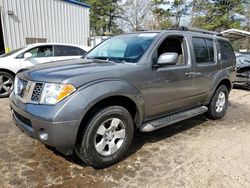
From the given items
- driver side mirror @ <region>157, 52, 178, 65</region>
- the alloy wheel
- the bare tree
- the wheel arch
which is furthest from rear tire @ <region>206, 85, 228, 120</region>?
the bare tree

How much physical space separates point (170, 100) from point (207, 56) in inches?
59.0

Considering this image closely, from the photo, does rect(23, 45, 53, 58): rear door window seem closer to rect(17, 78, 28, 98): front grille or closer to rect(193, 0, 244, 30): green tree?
rect(17, 78, 28, 98): front grille

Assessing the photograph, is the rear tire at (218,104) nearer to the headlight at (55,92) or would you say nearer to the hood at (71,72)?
the hood at (71,72)

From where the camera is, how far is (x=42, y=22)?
12.1m

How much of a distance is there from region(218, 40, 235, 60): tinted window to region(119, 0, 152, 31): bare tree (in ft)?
90.4

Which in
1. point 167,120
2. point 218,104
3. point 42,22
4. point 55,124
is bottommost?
point 218,104

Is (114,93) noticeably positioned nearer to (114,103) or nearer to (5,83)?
(114,103)

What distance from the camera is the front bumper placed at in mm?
2498

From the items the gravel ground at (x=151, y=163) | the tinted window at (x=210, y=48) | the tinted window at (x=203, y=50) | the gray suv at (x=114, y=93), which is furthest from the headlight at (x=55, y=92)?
the tinted window at (x=210, y=48)

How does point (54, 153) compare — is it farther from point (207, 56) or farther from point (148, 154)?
point (207, 56)

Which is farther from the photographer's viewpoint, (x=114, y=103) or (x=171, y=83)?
(x=171, y=83)

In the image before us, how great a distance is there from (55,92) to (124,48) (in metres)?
1.64

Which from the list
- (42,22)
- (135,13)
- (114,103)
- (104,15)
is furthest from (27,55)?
(104,15)

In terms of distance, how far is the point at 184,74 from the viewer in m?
3.96
